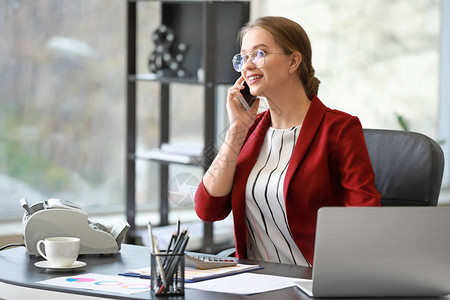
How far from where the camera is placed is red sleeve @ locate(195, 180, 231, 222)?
7.32 ft

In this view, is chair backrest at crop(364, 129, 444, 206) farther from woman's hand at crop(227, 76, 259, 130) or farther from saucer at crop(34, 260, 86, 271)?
saucer at crop(34, 260, 86, 271)

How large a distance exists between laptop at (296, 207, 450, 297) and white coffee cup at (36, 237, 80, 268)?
0.65 m

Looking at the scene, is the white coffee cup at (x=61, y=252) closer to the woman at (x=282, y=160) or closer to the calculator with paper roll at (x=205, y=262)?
the calculator with paper roll at (x=205, y=262)

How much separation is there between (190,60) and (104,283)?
225cm

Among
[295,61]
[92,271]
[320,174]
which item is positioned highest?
[295,61]

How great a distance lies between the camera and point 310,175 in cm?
214

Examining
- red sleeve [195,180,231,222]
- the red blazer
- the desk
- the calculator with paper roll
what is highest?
the red blazer

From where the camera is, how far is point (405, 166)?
2.17m

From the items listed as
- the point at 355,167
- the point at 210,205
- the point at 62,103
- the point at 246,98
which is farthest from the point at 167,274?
the point at 62,103

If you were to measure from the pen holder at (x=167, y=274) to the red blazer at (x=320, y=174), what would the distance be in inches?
25.4

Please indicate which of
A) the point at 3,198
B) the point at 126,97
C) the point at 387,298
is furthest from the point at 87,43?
the point at 387,298

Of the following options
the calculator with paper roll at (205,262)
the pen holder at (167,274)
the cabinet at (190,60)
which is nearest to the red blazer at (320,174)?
the calculator with paper roll at (205,262)

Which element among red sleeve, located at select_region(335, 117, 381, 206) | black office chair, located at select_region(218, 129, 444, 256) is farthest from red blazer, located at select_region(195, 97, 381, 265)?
black office chair, located at select_region(218, 129, 444, 256)

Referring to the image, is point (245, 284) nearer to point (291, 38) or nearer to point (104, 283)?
point (104, 283)
